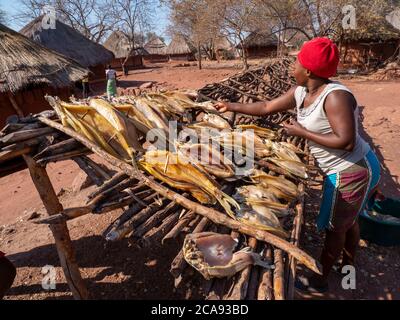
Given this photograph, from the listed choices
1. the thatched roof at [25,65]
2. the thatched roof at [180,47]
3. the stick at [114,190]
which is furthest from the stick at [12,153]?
the thatched roof at [180,47]

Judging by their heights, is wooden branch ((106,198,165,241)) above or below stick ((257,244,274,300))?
above

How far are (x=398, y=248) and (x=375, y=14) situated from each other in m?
18.1

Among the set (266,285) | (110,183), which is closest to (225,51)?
(110,183)

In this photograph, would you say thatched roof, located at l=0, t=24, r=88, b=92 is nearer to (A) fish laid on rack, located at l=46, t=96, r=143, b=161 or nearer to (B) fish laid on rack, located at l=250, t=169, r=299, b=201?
(A) fish laid on rack, located at l=46, t=96, r=143, b=161

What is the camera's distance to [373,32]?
17406 millimetres

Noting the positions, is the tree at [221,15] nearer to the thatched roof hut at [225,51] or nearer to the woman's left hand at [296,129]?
the thatched roof hut at [225,51]

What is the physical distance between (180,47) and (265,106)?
117ft

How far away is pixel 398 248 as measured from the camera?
12.1 feet

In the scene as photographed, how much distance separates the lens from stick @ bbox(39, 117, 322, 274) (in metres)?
1.71

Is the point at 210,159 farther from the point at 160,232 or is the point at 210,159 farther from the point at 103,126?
the point at 103,126

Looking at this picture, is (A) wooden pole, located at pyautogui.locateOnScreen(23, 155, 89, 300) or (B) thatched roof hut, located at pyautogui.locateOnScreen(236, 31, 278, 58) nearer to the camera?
(A) wooden pole, located at pyautogui.locateOnScreen(23, 155, 89, 300)

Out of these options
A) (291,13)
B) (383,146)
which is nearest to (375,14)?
(291,13)

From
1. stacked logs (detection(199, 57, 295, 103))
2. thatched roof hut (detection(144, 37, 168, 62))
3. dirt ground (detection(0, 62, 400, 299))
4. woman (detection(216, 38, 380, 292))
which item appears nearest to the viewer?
woman (detection(216, 38, 380, 292))

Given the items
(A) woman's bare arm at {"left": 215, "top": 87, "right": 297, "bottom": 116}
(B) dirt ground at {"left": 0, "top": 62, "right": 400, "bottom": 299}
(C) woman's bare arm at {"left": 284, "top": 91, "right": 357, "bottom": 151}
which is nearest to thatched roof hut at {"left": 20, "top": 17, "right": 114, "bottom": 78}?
(B) dirt ground at {"left": 0, "top": 62, "right": 400, "bottom": 299}
